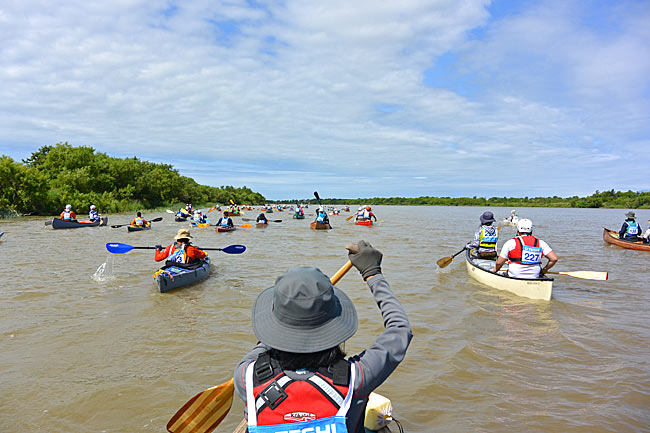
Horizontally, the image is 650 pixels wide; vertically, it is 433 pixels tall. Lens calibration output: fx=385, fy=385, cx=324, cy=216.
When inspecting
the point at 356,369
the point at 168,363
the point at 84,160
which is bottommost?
the point at 168,363

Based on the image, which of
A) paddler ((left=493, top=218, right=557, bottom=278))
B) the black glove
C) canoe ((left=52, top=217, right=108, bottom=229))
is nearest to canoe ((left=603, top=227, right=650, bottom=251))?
paddler ((left=493, top=218, right=557, bottom=278))

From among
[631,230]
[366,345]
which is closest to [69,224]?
Result: [366,345]

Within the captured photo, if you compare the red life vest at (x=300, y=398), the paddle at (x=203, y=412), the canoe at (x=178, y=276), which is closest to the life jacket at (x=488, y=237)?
the canoe at (x=178, y=276)

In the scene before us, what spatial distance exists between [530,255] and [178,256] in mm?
8671

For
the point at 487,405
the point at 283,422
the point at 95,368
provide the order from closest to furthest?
the point at 283,422, the point at 487,405, the point at 95,368

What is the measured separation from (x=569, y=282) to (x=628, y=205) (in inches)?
3269

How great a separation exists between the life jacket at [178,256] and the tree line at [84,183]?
33502 mm

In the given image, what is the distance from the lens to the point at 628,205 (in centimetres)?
7544

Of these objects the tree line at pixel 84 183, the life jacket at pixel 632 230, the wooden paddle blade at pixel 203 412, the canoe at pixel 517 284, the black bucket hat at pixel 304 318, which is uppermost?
the tree line at pixel 84 183

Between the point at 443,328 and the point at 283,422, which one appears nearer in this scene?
the point at 283,422

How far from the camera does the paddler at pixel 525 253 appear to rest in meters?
8.47

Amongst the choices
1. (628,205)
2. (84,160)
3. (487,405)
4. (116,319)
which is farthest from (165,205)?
(628,205)

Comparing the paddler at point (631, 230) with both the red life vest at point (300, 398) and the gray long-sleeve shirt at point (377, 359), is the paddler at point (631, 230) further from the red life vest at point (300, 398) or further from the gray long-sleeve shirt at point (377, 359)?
the red life vest at point (300, 398)

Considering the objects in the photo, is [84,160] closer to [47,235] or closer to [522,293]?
[47,235]
